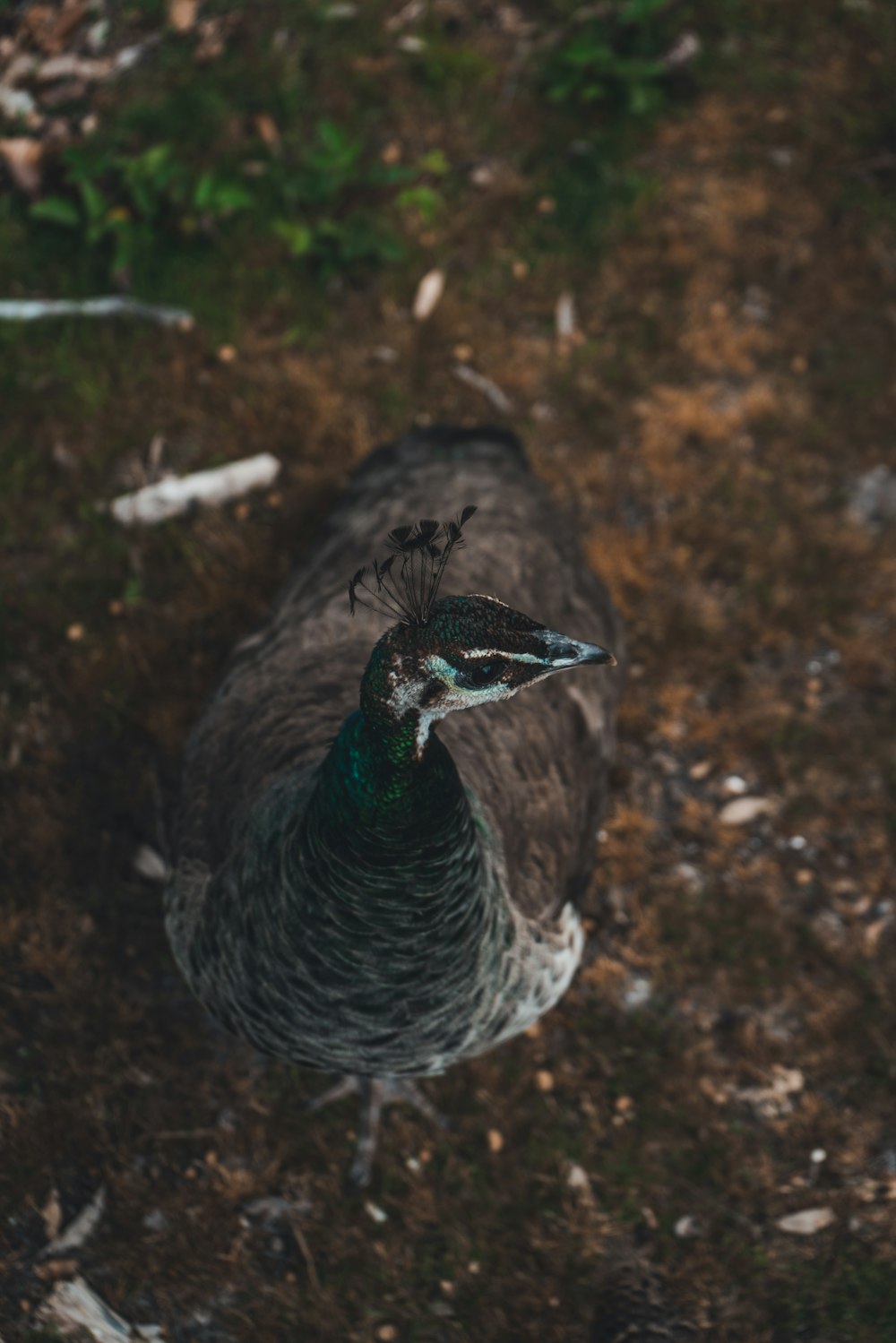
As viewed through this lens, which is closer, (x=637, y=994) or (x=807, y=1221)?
(x=807, y=1221)

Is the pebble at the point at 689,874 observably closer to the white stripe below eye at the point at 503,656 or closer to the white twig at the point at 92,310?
the white stripe below eye at the point at 503,656

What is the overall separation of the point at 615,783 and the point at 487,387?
1961mm

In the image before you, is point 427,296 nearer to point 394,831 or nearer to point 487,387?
point 487,387

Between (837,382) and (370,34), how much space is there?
2.98 metres

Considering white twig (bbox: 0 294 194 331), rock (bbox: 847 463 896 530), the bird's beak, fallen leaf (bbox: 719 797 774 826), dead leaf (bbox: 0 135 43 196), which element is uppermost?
dead leaf (bbox: 0 135 43 196)

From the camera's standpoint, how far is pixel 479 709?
128 inches

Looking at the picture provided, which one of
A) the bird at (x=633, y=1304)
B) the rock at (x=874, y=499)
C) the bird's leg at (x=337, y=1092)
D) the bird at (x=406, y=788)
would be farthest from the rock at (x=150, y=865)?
the rock at (x=874, y=499)

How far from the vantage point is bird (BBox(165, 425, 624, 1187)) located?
2.26m

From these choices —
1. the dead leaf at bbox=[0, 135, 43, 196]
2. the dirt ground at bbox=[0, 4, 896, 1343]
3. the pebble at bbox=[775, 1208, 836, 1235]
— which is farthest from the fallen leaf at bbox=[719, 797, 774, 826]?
the dead leaf at bbox=[0, 135, 43, 196]

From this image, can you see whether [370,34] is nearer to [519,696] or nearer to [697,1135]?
[519,696]

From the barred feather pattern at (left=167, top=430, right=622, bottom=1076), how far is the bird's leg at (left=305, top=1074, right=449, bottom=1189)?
85 centimetres

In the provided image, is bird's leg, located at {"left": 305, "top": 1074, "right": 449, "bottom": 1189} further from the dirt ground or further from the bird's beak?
the bird's beak

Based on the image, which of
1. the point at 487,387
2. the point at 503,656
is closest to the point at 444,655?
the point at 503,656

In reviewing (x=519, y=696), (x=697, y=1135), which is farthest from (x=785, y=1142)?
(x=519, y=696)
